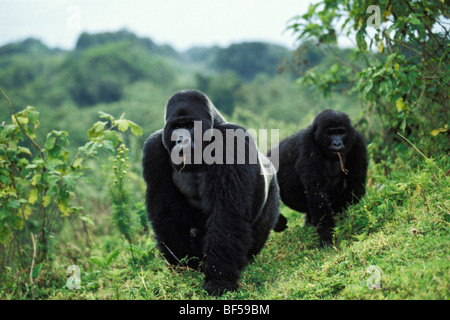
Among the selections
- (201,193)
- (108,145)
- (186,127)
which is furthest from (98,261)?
(186,127)

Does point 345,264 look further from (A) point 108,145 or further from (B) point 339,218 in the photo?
(A) point 108,145

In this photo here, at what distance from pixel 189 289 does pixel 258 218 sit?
3.35 feet

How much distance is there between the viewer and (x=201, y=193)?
10.9 feet

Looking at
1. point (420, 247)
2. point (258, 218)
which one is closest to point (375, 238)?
point (420, 247)

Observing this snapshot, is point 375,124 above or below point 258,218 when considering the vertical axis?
above

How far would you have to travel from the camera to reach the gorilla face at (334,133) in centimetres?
448

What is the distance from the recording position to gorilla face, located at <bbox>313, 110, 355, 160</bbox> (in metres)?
4.48

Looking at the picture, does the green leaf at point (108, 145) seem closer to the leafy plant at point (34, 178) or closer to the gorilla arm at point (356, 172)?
the leafy plant at point (34, 178)

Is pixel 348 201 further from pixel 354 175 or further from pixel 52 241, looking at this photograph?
pixel 52 241

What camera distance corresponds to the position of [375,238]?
3.28m

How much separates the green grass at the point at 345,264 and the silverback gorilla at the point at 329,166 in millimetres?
224

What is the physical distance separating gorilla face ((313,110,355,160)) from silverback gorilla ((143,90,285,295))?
116 cm

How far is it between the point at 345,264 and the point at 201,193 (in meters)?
1.15
